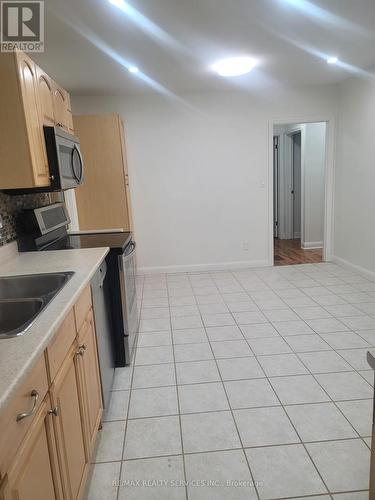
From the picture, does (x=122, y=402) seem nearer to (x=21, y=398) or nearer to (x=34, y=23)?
(x=21, y=398)

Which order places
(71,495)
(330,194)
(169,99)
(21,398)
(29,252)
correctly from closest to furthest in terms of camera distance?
(21,398)
(71,495)
(29,252)
(169,99)
(330,194)

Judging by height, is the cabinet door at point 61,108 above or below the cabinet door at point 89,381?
above

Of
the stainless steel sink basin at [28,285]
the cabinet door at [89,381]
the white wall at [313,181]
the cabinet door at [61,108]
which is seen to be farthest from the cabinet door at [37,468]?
the white wall at [313,181]

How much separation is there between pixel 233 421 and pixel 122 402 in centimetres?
68

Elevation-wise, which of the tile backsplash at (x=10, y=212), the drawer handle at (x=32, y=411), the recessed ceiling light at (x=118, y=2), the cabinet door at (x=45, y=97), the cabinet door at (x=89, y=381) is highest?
the recessed ceiling light at (x=118, y=2)

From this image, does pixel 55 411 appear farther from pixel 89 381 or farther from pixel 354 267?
pixel 354 267

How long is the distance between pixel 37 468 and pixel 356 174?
4.45 metres

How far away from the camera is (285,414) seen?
1.95 meters

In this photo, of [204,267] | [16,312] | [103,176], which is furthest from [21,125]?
[204,267]

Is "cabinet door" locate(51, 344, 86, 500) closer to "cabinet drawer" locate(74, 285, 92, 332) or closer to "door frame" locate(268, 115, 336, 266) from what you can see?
"cabinet drawer" locate(74, 285, 92, 332)

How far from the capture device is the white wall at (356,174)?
13.2 feet

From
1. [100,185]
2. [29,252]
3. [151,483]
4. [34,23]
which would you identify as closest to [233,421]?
[151,483]

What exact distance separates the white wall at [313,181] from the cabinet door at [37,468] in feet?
18.3

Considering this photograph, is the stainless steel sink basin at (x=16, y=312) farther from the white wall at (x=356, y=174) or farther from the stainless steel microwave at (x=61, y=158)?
the white wall at (x=356, y=174)
